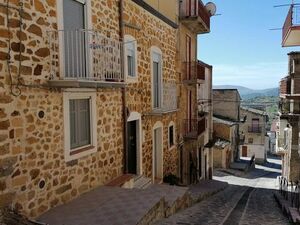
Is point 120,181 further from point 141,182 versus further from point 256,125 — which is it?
point 256,125

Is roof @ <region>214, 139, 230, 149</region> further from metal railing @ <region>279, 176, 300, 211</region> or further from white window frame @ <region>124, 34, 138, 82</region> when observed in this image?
white window frame @ <region>124, 34, 138, 82</region>

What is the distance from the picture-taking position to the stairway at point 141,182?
9809mm

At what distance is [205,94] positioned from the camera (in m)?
22.7

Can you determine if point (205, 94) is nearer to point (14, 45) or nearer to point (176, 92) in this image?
point (176, 92)

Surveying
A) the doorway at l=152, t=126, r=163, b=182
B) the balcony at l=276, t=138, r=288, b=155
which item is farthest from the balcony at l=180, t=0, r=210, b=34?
the balcony at l=276, t=138, r=288, b=155

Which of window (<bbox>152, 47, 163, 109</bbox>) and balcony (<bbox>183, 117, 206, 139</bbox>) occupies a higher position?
window (<bbox>152, 47, 163, 109</bbox>)

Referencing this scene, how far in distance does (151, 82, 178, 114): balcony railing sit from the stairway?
263cm

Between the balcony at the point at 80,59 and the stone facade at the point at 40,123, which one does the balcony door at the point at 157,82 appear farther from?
the balcony at the point at 80,59

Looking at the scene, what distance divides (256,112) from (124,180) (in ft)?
129

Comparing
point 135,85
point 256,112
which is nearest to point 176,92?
point 135,85

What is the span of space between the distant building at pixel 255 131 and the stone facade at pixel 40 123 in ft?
127

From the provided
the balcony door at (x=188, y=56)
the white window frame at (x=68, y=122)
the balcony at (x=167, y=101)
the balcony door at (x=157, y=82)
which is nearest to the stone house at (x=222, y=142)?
the balcony door at (x=188, y=56)

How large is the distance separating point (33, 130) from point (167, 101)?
8.02 m

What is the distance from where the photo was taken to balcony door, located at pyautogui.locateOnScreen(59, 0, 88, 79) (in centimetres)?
651
